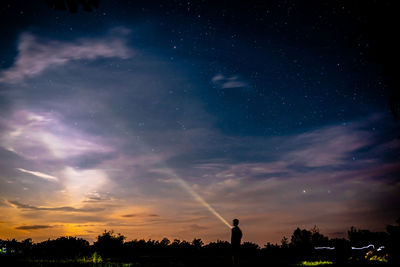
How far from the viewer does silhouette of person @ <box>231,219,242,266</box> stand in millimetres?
11000

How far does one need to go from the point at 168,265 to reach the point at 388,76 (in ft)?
33.5

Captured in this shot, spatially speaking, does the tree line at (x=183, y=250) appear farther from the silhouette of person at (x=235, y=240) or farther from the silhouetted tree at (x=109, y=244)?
the silhouette of person at (x=235, y=240)

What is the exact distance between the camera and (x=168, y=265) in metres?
11.7

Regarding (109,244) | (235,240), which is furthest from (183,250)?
(235,240)

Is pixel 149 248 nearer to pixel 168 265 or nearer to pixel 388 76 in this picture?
pixel 168 265

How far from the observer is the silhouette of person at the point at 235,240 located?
1100 centimetres

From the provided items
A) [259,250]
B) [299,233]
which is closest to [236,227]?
[259,250]

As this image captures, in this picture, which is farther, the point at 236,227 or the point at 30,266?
the point at 236,227

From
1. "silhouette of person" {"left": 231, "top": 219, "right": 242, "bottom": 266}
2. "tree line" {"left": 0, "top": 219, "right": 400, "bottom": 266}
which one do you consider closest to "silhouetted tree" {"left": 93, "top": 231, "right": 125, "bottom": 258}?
"tree line" {"left": 0, "top": 219, "right": 400, "bottom": 266}

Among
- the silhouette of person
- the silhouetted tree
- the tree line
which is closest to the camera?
the silhouette of person

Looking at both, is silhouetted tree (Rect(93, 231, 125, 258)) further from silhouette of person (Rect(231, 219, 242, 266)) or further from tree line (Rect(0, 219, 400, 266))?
silhouette of person (Rect(231, 219, 242, 266))

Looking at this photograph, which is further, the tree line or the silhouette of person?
the tree line

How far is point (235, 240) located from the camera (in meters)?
11.1

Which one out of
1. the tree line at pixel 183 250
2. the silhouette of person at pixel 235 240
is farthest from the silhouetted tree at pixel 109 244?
the silhouette of person at pixel 235 240
